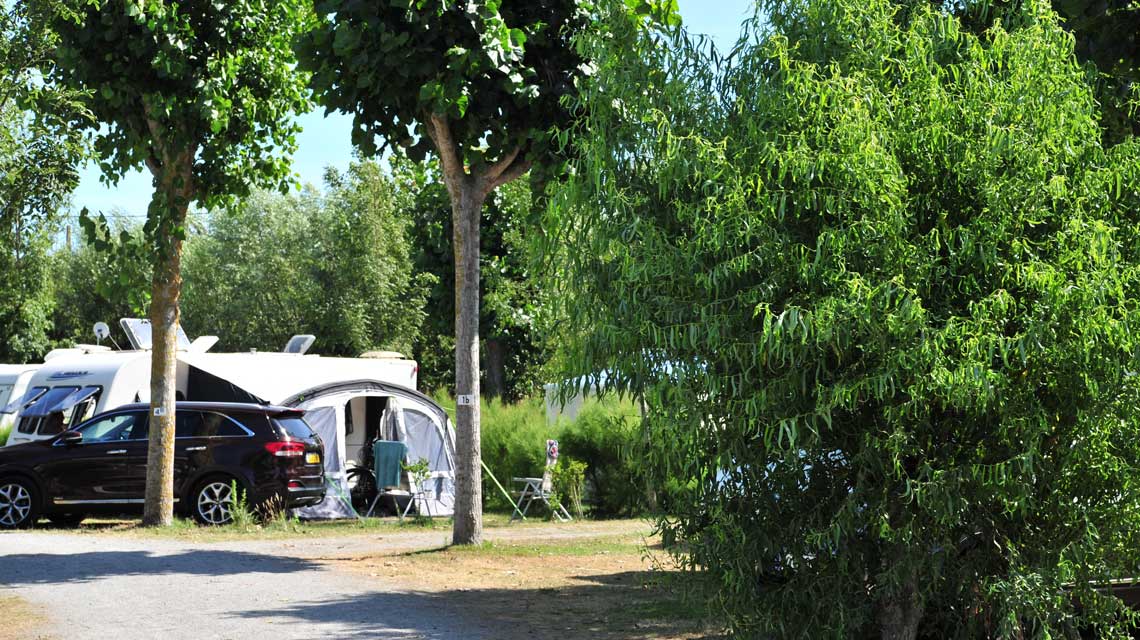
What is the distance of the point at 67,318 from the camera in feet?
173

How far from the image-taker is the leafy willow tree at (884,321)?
6.59m

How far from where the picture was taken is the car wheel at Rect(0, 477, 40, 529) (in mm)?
17422

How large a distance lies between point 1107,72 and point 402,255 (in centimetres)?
3733

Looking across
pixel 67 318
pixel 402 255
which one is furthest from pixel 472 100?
pixel 67 318

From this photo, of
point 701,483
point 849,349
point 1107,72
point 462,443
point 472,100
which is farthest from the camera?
point 462,443

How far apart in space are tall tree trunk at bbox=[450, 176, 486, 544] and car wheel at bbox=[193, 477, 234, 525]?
4957 millimetres

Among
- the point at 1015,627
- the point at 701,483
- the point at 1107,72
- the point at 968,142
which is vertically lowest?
the point at 1015,627

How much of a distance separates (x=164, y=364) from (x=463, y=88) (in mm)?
6459

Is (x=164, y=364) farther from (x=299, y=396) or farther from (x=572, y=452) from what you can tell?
(x=572, y=452)

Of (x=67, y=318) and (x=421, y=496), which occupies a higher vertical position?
(x=67, y=318)

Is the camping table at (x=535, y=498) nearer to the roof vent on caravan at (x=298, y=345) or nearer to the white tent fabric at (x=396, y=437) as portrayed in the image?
the white tent fabric at (x=396, y=437)

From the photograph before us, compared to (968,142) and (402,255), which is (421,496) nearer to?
(968,142)

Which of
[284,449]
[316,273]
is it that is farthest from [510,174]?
[316,273]

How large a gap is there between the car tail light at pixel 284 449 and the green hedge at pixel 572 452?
4582 mm
